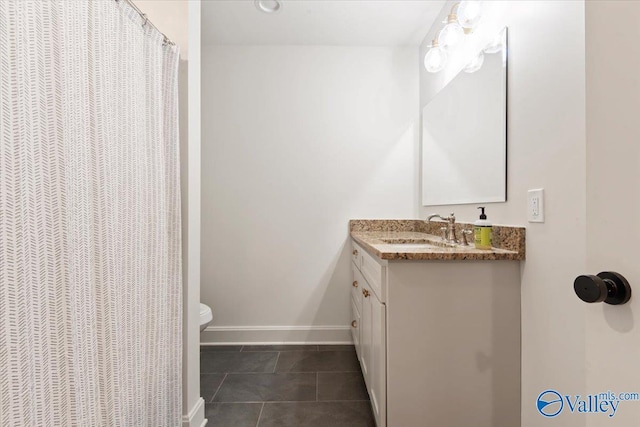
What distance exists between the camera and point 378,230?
8.41 feet

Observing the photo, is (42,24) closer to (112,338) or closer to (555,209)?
(112,338)

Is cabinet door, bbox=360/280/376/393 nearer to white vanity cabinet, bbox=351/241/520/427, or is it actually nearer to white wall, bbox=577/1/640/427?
white vanity cabinet, bbox=351/241/520/427

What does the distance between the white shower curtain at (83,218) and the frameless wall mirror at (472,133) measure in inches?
59.5

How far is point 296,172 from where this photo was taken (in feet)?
8.44

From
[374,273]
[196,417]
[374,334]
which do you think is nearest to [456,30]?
[374,273]

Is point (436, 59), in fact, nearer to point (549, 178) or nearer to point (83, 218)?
point (549, 178)

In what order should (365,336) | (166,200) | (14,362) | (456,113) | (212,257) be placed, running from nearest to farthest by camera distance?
1. (14,362)
2. (166,200)
3. (365,336)
4. (456,113)
5. (212,257)

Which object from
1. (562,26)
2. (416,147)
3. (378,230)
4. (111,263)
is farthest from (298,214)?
(562,26)

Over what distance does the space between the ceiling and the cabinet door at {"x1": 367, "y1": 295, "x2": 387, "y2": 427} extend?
6.43 feet

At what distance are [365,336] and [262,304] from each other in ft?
3.71

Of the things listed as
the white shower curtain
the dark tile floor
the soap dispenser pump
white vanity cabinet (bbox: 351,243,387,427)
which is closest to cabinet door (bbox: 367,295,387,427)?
white vanity cabinet (bbox: 351,243,387,427)

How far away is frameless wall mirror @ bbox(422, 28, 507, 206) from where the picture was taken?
141cm

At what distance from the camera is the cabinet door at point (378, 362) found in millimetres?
1285

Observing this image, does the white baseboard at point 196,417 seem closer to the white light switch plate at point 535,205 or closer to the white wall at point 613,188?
the white wall at point 613,188
